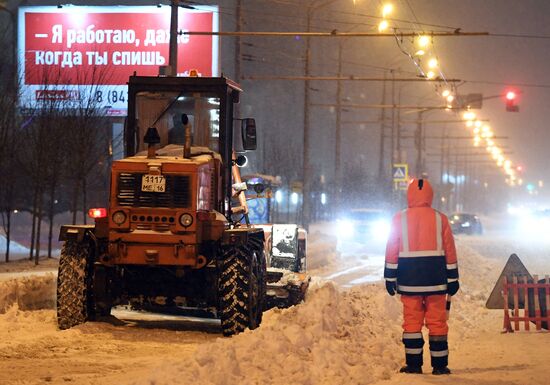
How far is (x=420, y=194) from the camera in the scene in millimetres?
9555

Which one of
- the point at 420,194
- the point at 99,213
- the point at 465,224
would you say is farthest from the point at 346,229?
the point at 420,194

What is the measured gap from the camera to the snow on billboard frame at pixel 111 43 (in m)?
34.2

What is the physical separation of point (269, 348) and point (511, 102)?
95.2 feet

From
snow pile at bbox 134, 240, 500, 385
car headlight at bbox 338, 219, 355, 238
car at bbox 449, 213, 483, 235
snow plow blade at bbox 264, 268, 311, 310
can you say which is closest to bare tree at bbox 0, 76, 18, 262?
snow plow blade at bbox 264, 268, 311, 310

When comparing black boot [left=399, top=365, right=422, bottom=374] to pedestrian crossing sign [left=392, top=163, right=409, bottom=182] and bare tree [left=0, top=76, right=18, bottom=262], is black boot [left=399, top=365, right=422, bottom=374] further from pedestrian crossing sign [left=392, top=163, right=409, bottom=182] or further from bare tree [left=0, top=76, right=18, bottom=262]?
pedestrian crossing sign [left=392, top=163, right=409, bottom=182]

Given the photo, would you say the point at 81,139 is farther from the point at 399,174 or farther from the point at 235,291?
Answer: the point at 399,174

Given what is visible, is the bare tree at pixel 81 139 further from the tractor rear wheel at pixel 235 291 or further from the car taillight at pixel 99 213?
the tractor rear wheel at pixel 235 291

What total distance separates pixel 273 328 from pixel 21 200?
3558 centimetres

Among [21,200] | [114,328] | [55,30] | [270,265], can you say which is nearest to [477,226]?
[21,200]

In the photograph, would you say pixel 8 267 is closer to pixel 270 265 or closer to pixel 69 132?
pixel 69 132

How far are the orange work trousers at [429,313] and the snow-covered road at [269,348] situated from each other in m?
0.47

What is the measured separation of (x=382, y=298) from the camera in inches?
570

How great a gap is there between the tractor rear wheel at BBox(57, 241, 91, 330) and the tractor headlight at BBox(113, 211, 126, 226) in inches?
36.1

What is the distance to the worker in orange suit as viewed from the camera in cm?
934
